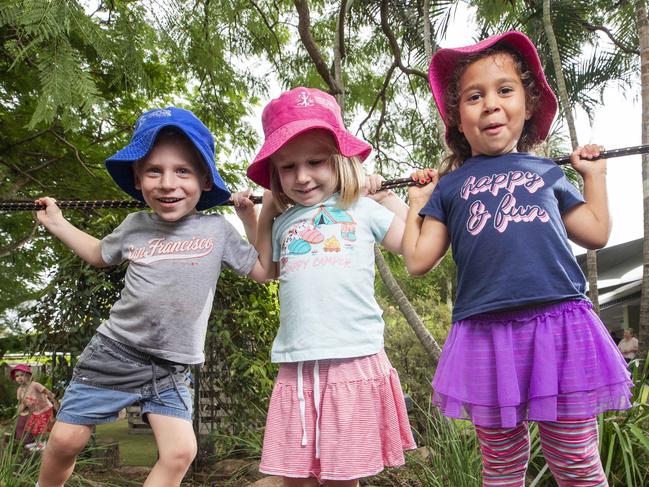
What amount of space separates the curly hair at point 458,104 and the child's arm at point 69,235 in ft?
4.23

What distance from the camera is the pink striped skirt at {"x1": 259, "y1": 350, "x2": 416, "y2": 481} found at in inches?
70.2

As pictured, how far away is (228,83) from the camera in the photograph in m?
5.99

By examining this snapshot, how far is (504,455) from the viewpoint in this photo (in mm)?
1589

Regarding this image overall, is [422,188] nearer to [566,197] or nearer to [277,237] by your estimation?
[566,197]

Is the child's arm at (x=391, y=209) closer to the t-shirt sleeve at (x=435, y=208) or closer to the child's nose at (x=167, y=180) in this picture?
the t-shirt sleeve at (x=435, y=208)

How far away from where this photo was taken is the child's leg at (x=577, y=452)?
1.48 meters

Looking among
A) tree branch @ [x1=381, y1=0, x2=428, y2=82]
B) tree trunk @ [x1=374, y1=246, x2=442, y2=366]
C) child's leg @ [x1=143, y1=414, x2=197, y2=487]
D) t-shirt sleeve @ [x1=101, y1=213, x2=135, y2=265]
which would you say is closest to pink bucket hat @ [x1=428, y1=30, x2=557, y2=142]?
t-shirt sleeve @ [x1=101, y1=213, x2=135, y2=265]

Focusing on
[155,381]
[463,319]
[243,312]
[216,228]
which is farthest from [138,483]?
[463,319]

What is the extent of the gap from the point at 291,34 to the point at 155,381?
21.4ft

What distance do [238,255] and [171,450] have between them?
2.24 ft

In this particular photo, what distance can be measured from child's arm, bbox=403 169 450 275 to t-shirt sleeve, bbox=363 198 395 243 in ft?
0.63

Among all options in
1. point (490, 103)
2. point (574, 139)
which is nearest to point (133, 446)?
point (574, 139)

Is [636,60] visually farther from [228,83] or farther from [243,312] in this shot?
[243,312]

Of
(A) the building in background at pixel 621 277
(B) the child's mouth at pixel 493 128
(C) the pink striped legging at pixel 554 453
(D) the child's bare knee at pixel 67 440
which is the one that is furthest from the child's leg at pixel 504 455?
(A) the building in background at pixel 621 277
